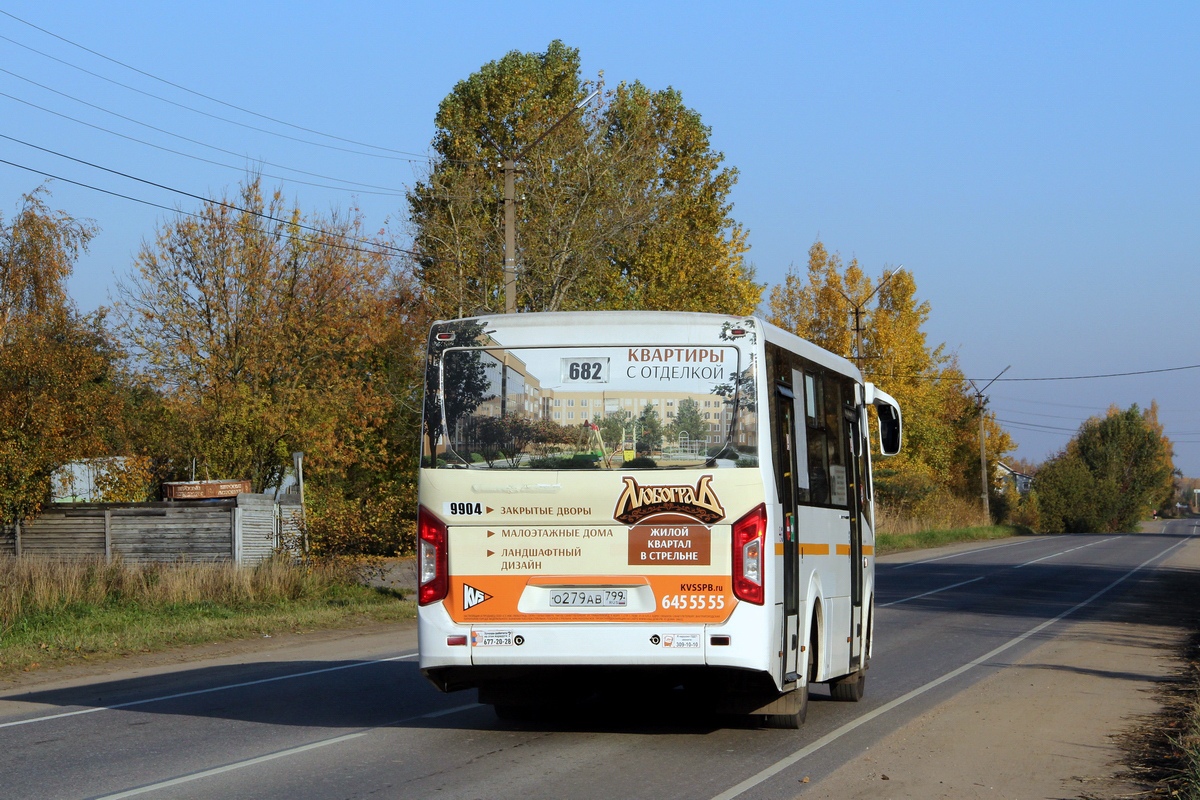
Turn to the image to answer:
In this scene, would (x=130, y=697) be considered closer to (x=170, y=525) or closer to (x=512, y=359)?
(x=512, y=359)

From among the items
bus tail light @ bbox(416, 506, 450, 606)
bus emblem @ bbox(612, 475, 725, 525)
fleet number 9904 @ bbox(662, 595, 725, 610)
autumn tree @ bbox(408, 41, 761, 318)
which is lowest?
fleet number 9904 @ bbox(662, 595, 725, 610)

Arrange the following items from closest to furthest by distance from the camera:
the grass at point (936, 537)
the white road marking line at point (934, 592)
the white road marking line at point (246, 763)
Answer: the white road marking line at point (246, 763) → the white road marking line at point (934, 592) → the grass at point (936, 537)

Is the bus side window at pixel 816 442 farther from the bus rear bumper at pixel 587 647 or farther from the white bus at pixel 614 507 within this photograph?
the bus rear bumper at pixel 587 647

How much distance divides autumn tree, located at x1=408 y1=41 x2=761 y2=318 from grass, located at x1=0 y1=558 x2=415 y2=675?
31.5 feet

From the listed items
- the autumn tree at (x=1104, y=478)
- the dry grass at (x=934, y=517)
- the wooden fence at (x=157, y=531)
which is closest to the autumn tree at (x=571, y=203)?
the wooden fence at (x=157, y=531)

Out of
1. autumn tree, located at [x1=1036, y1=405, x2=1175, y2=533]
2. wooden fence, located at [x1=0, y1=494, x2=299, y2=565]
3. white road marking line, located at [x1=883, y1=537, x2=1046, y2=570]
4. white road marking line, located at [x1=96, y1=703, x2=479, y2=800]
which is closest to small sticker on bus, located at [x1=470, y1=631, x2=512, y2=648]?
white road marking line, located at [x1=96, y1=703, x2=479, y2=800]

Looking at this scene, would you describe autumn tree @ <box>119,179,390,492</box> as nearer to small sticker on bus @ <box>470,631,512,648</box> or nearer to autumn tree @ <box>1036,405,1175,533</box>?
small sticker on bus @ <box>470,631,512,648</box>

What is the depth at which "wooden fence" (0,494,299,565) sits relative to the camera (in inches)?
1147

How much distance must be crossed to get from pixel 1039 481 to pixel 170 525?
2608 inches

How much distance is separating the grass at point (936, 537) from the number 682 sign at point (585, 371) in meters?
37.5

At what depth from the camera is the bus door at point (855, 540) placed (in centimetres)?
1201

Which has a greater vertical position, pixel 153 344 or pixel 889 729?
pixel 153 344

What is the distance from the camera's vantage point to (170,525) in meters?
29.4

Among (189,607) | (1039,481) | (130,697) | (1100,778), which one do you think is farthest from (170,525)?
(1039,481)
